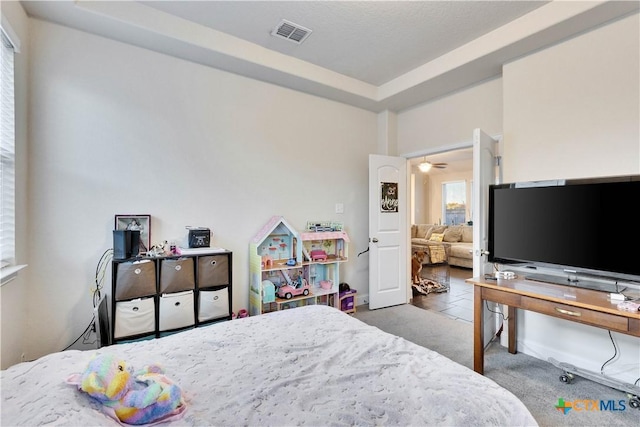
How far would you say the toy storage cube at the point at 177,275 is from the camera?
2359mm

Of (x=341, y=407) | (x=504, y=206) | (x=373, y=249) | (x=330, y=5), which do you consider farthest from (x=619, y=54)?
(x=341, y=407)

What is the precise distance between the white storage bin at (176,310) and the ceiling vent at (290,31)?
7.92 ft

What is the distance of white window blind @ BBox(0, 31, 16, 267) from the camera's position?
1864 millimetres

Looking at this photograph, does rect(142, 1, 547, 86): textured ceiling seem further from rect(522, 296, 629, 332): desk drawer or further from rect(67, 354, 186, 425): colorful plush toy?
rect(67, 354, 186, 425): colorful plush toy

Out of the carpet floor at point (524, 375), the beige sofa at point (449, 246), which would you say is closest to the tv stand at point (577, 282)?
the carpet floor at point (524, 375)

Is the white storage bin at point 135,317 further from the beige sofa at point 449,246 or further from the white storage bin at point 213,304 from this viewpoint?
the beige sofa at point 449,246

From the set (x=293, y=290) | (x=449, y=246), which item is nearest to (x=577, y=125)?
(x=293, y=290)

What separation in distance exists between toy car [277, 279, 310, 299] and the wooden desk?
1655 millimetres

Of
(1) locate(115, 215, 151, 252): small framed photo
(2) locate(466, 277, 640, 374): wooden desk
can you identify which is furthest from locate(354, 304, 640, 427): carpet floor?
(1) locate(115, 215, 151, 252): small framed photo

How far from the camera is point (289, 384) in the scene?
1.13m

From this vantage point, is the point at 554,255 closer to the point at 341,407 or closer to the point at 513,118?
the point at 513,118

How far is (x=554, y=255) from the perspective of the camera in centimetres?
220

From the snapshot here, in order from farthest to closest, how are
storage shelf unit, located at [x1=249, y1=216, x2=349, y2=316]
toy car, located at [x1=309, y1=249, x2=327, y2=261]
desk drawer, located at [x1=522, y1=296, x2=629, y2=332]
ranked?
toy car, located at [x1=309, y1=249, x2=327, y2=261], storage shelf unit, located at [x1=249, y1=216, x2=349, y2=316], desk drawer, located at [x1=522, y1=296, x2=629, y2=332]

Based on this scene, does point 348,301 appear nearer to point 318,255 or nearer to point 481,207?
point 318,255
